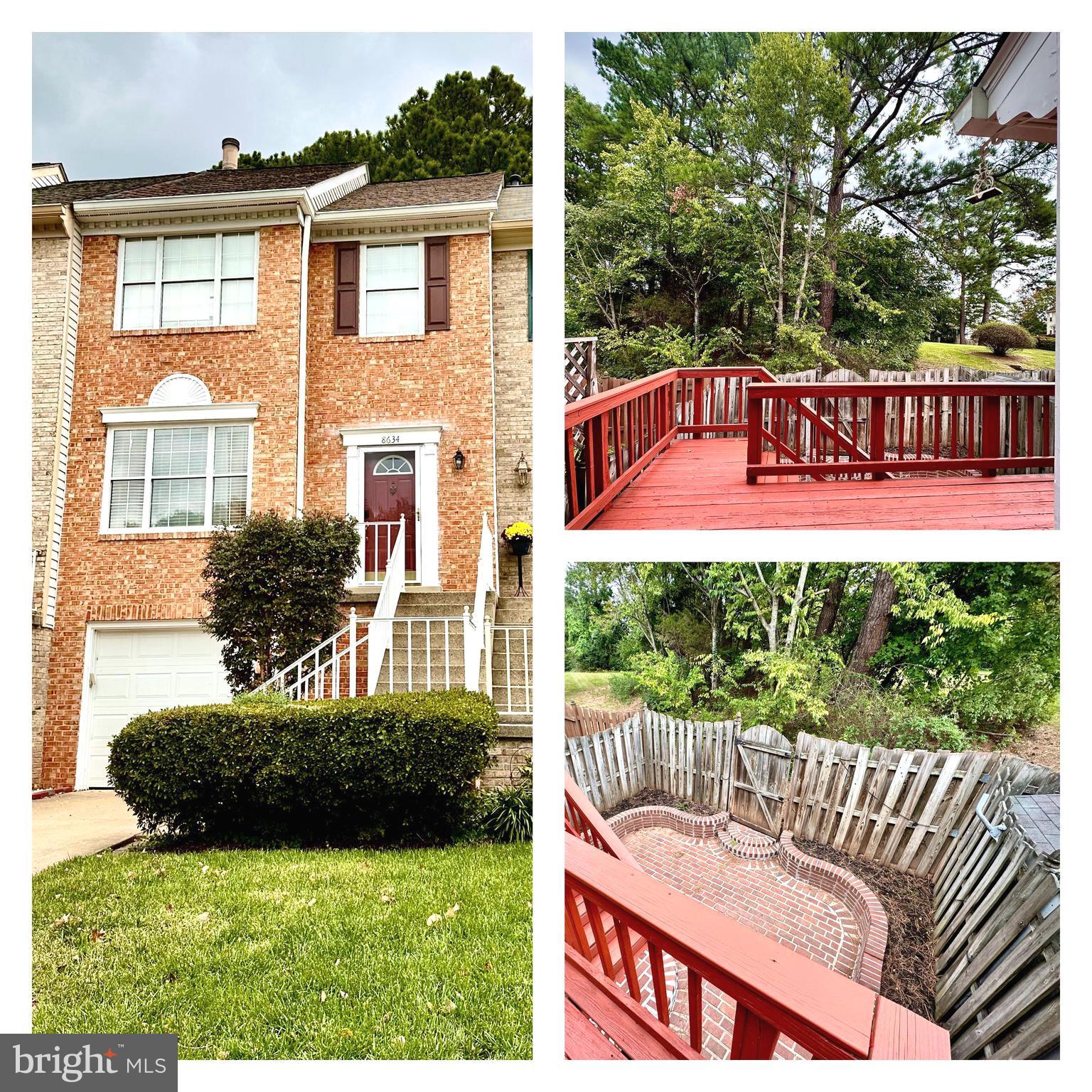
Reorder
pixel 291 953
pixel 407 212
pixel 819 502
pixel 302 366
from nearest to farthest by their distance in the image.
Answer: pixel 819 502, pixel 291 953, pixel 302 366, pixel 407 212

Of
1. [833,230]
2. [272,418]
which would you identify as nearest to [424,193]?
[272,418]

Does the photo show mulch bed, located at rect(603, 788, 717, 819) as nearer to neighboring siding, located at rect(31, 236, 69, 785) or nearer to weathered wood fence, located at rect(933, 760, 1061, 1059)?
weathered wood fence, located at rect(933, 760, 1061, 1059)

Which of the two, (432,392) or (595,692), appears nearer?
(595,692)

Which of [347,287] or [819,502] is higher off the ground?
[347,287]

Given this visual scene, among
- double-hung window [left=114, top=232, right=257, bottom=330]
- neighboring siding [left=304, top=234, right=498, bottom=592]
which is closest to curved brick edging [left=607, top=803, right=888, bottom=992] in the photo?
neighboring siding [left=304, top=234, right=498, bottom=592]

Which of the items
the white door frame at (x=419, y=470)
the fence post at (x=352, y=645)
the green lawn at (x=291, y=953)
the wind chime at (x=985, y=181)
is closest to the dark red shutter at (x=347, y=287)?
the white door frame at (x=419, y=470)

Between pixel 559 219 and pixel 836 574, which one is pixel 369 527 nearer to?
pixel 559 219

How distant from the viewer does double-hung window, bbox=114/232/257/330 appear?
2994mm

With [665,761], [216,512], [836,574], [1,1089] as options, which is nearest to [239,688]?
[216,512]

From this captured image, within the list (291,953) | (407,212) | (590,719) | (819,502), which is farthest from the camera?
(407,212)

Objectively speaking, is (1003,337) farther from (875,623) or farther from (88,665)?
(88,665)

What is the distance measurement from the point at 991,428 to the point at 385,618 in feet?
7.32

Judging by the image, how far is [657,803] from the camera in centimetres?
271
